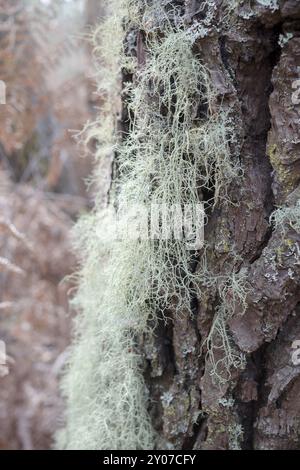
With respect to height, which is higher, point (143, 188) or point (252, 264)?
point (143, 188)

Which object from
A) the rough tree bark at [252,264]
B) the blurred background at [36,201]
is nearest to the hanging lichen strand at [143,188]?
the rough tree bark at [252,264]

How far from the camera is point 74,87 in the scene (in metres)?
2.62

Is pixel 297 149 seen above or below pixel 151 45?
below

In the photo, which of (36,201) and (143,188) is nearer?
(143,188)

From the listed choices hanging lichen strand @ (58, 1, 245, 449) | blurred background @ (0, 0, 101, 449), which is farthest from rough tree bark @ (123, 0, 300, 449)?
blurred background @ (0, 0, 101, 449)

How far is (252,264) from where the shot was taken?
3.22 ft

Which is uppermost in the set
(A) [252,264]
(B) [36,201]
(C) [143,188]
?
(B) [36,201]

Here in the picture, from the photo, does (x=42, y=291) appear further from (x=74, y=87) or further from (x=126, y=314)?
(x=126, y=314)

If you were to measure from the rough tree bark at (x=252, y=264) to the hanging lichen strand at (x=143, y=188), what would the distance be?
0.04 meters

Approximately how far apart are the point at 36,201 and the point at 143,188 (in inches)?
61.2

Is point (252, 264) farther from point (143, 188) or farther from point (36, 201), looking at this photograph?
point (36, 201)

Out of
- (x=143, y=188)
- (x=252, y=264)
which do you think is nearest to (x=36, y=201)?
(x=143, y=188)
